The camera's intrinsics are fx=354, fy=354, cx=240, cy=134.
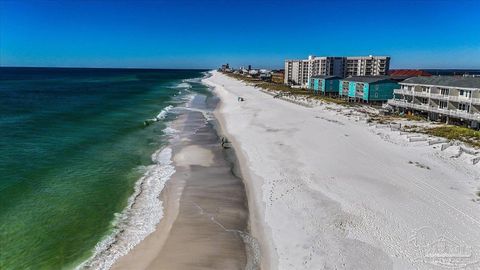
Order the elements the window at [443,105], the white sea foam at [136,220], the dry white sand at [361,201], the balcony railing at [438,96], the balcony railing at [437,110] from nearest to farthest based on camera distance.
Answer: the dry white sand at [361,201] → the white sea foam at [136,220] → the balcony railing at [437,110] → the balcony railing at [438,96] → the window at [443,105]

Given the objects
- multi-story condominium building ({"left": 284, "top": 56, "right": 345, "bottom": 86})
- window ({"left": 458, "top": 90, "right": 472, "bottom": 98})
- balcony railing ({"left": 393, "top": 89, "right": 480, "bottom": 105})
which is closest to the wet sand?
balcony railing ({"left": 393, "top": 89, "right": 480, "bottom": 105})

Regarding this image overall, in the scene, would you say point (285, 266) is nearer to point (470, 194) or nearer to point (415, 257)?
point (415, 257)

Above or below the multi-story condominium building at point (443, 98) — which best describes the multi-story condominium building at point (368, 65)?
above

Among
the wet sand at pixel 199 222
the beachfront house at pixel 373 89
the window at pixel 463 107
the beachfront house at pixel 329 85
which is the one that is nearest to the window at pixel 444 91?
the window at pixel 463 107

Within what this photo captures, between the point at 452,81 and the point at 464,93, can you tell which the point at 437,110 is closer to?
the point at 464,93

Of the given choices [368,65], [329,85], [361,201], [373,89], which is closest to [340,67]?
[368,65]

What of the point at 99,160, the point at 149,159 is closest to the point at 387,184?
the point at 149,159

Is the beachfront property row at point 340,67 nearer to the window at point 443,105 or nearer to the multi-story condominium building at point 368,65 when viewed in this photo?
the multi-story condominium building at point 368,65

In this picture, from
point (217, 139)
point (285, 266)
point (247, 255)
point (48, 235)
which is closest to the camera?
point (285, 266)
